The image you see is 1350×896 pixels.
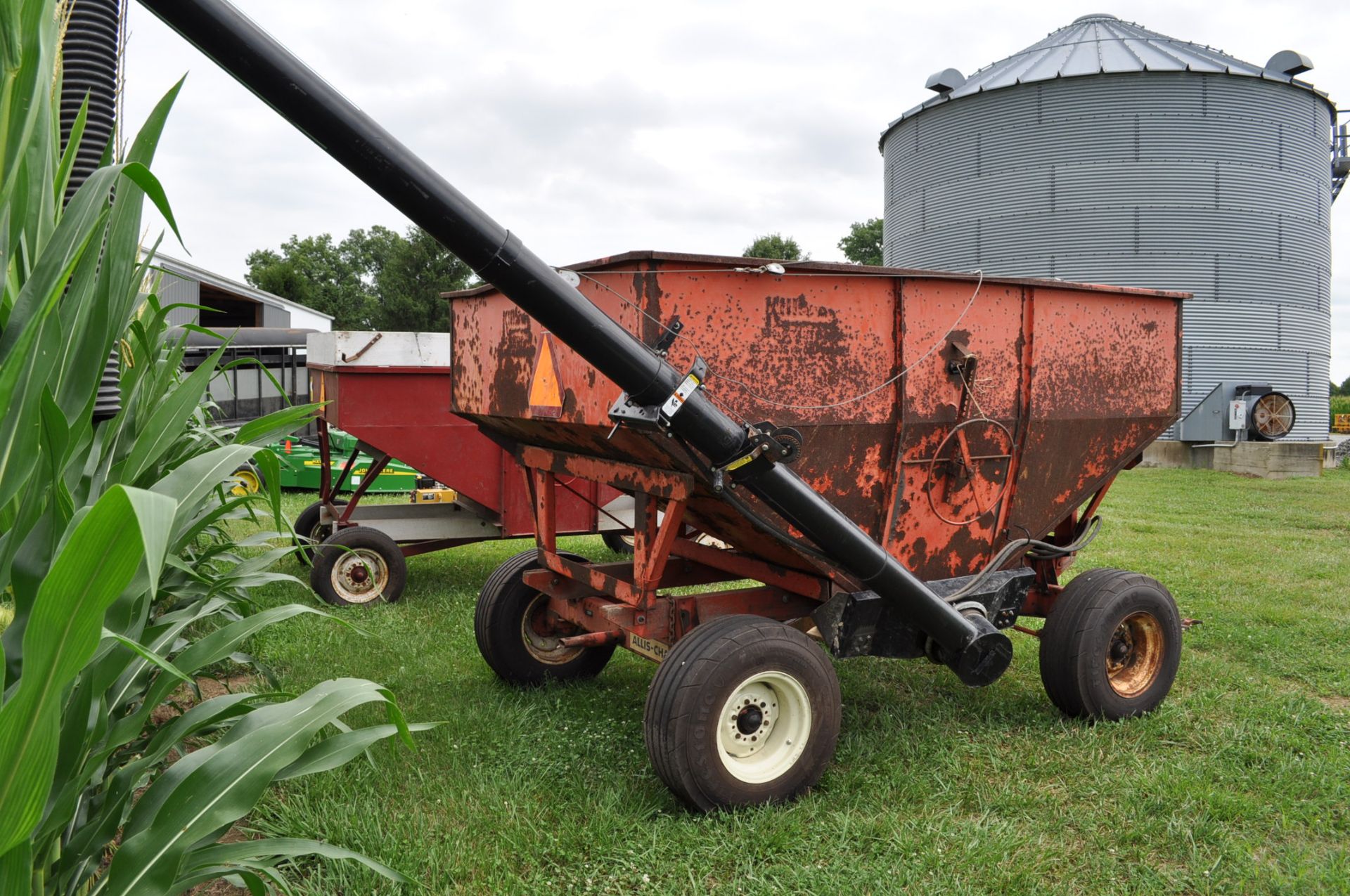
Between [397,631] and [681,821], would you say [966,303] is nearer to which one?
[681,821]

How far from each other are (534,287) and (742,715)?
65.7 inches

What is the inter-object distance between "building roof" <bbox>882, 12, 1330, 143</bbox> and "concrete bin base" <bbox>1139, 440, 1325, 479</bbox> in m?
7.79

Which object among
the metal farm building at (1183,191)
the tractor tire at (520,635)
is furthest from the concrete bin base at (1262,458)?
the tractor tire at (520,635)

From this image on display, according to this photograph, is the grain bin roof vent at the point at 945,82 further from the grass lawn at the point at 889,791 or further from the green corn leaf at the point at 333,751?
the green corn leaf at the point at 333,751

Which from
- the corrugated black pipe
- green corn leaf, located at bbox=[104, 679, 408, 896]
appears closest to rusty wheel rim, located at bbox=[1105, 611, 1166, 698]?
green corn leaf, located at bbox=[104, 679, 408, 896]

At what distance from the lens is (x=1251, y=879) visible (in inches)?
113

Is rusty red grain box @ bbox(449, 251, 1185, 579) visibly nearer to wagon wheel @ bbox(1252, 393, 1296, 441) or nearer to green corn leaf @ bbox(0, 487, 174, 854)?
green corn leaf @ bbox(0, 487, 174, 854)

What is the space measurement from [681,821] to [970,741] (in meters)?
1.48

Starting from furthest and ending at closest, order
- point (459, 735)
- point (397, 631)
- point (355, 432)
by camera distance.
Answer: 1. point (355, 432)
2. point (397, 631)
3. point (459, 735)

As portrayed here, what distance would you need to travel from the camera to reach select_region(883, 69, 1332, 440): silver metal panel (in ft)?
63.0

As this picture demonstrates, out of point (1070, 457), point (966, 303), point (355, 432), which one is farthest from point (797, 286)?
point (355, 432)

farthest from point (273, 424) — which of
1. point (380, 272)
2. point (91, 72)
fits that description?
point (380, 272)

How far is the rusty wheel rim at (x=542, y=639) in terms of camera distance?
461cm

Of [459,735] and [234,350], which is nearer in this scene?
[459,735]
